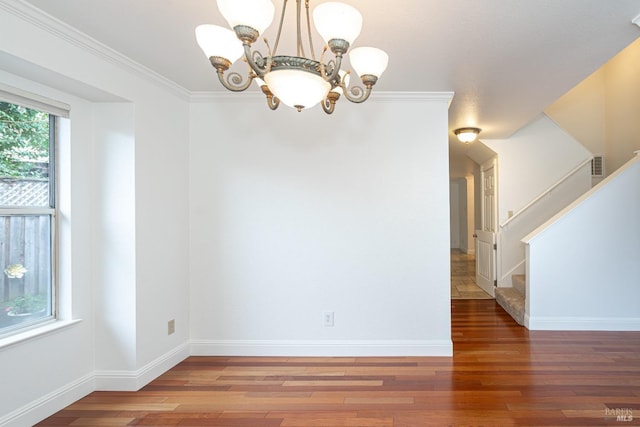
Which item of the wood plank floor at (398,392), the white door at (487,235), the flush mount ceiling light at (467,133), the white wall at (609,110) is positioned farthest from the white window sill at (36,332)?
the white wall at (609,110)

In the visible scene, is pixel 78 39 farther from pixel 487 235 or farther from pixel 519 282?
pixel 487 235

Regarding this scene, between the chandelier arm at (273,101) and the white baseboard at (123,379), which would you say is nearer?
the chandelier arm at (273,101)

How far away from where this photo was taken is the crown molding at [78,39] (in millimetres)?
1673

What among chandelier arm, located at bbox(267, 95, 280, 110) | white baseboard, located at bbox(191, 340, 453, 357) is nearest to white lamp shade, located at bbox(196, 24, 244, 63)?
chandelier arm, located at bbox(267, 95, 280, 110)

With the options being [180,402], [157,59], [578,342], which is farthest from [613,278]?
[157,59]

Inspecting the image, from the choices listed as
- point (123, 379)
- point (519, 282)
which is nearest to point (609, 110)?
point (519, 282)

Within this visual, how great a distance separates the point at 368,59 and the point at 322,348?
2449 mm

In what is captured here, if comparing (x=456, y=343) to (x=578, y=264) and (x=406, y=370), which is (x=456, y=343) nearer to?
(x=406, y=370)

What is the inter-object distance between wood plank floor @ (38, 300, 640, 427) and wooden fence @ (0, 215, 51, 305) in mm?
847

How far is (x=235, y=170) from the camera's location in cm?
297

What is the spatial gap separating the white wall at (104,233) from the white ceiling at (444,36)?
0.82ft

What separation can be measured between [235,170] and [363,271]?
1490 mm

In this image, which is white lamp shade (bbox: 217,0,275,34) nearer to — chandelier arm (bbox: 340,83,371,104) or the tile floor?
chandelier arm (bbox: 340,83,371,104)

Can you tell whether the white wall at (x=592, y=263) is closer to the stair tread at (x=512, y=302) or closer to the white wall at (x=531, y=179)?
the stair tread at (x=512, y=302)
